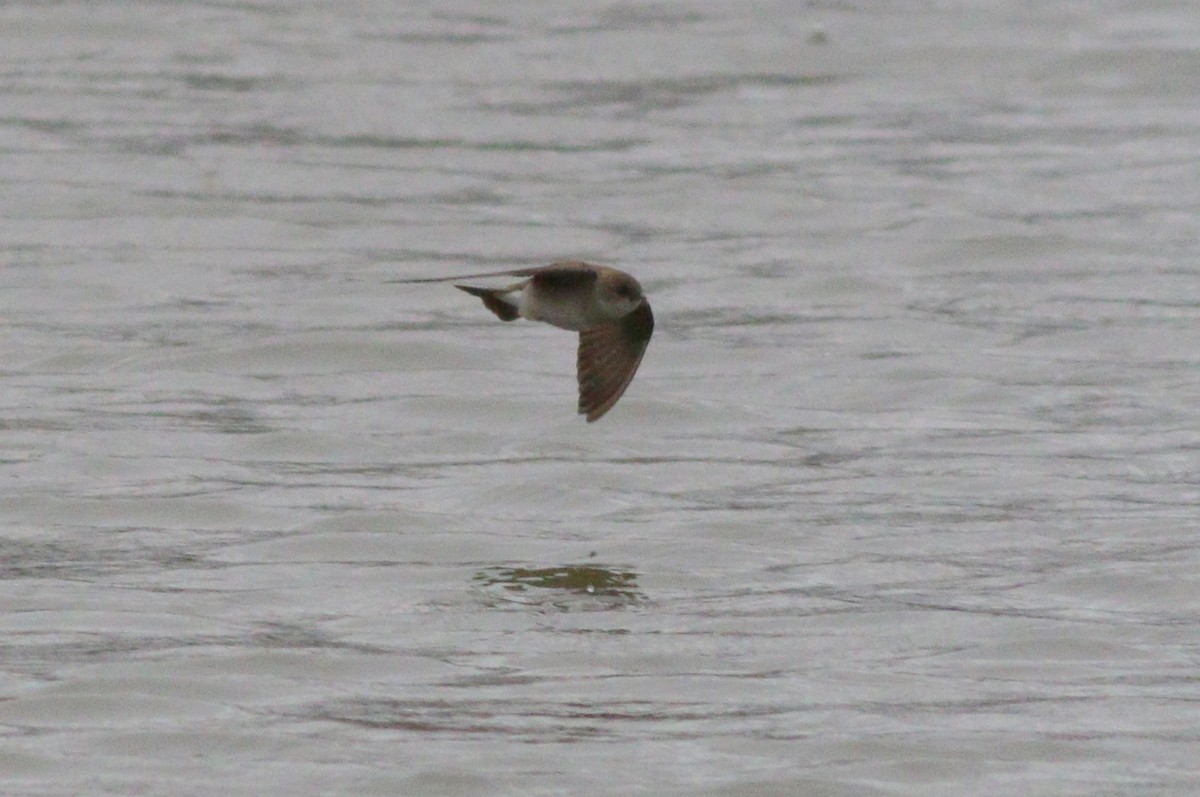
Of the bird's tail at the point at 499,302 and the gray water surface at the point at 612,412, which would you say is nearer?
the gray water surface at the point at 612,412

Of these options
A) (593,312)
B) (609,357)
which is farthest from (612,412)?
(593,312)

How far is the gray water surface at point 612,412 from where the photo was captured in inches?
299

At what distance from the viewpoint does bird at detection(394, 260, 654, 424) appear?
891 cm

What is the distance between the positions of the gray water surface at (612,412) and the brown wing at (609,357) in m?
0.54

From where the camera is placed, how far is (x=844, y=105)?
680 inches

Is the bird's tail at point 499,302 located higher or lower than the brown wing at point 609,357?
higher

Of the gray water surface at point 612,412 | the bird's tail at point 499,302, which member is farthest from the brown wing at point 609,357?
the gray water surface at point 612,412

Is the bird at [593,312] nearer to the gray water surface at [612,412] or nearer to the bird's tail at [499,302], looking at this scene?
the bird's tail at [499,302]

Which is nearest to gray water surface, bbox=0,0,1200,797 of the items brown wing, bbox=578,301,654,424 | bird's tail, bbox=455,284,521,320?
brown wing, bbox=578,301,654,424

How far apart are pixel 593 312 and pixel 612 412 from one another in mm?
2490

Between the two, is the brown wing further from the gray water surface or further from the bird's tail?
the gray water surface

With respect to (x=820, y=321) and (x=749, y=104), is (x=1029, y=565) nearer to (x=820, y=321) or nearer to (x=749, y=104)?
(x=820, y=321)

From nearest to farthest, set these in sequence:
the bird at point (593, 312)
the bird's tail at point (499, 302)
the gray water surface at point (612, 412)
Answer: the gray water surface at point (612, 412), the bird at point (593, 312), the bird's tail at point (499, 302)

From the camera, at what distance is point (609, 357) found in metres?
9.16
